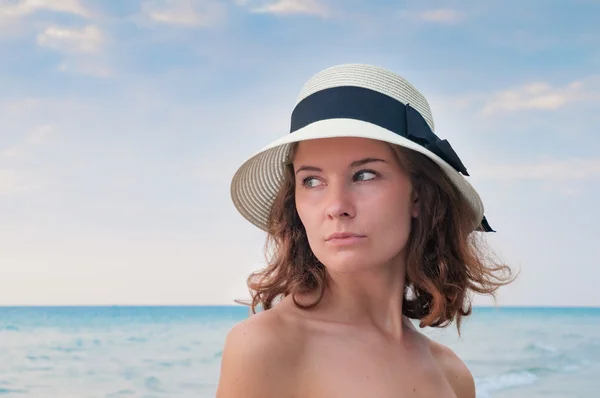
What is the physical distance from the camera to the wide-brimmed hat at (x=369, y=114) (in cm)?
235

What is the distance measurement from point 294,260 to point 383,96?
2.05ft

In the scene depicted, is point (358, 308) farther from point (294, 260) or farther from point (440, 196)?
point (440, 196)

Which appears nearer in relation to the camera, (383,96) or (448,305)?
(383,96)

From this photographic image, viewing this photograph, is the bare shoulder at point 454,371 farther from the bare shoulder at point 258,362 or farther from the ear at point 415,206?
the bare shoulder at point 258,362

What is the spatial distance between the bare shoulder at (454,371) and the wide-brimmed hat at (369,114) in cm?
67

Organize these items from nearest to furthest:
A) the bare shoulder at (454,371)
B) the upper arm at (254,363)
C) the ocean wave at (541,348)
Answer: the upper arm at (254,363)
the bare shoulder at (454,371)
the ocean wave at (541,348)

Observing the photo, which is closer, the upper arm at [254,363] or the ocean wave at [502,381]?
the upper arm at [254,363]

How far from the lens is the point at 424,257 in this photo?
2.78 meters

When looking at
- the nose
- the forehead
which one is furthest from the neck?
the forehead

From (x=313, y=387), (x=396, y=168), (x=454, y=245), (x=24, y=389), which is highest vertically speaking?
(x=396, y=168)

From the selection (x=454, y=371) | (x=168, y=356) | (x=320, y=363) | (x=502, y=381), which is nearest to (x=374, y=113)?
(x=320, y=363)

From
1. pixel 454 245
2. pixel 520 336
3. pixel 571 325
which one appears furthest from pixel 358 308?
pixel 571 325

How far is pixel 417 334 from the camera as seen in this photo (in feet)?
9.75

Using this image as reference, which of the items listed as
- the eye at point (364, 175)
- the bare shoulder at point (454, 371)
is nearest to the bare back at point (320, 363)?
the bare shoulder at point (454, 371)
